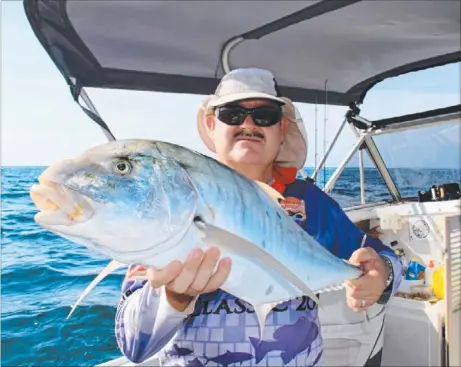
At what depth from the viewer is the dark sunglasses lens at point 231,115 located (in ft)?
4.63

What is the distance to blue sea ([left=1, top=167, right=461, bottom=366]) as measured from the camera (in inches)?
95.7

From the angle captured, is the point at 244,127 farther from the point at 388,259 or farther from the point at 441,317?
the point at 441,317

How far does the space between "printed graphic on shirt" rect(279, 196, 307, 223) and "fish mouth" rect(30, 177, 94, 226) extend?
824mm

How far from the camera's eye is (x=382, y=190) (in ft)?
15.3

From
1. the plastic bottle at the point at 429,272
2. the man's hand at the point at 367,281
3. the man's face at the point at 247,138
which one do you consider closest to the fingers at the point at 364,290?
the man's hand at the point at 367,281

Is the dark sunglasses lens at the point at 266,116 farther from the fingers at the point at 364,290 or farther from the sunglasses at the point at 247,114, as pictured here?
Result: the fingers at the point at 364,290

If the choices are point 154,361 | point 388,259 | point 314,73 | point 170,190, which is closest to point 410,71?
point 314,73

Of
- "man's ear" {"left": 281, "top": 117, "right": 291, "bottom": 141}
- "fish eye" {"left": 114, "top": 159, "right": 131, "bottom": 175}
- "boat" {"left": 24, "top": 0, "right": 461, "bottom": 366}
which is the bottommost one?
"fish eye" {"left": 114, "top": 159, "right": 131, "bottom": 175}

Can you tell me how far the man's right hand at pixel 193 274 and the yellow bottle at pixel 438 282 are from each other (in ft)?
9.42

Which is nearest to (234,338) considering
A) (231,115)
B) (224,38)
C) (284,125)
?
(231,115)

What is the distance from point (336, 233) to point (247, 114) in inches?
20.5

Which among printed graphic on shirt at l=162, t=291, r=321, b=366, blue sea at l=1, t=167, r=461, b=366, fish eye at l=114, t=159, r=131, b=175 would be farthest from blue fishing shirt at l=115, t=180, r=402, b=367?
blue sea at l=1, t=167, r=461, b=366

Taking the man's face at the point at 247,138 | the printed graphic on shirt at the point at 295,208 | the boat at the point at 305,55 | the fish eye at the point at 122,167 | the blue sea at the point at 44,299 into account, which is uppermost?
the boat at the point at 305,55

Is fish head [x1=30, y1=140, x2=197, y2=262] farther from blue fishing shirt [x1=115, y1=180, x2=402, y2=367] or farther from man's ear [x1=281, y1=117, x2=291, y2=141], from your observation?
man's ear [x1=281, y1=117, x2=291, y2=141]
